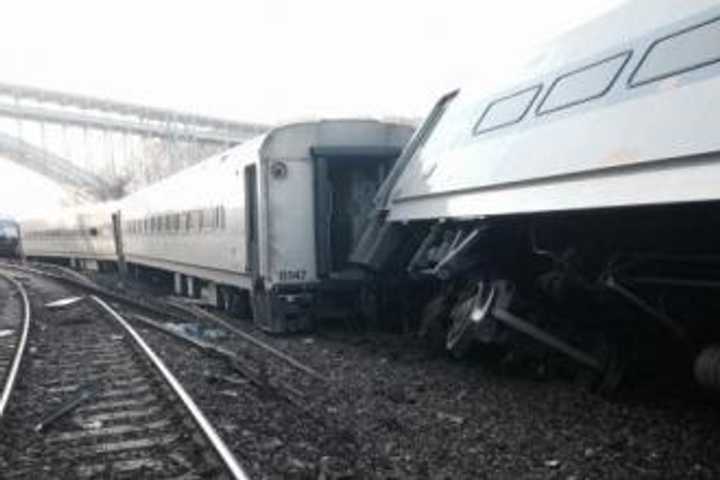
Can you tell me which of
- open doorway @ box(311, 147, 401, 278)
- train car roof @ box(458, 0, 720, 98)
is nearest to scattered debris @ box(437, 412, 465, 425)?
train car roof @ box(458, 0, 720, 98)

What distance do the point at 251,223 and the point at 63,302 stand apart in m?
9.66

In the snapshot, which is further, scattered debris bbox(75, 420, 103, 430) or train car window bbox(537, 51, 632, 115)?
scattered debris bbox(75, 420, 103, 430)

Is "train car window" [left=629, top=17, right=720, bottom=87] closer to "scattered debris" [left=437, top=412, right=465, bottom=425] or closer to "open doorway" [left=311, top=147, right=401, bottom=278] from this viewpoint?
"scattered debris" [left=437, top=412, right=465, bottom=425]

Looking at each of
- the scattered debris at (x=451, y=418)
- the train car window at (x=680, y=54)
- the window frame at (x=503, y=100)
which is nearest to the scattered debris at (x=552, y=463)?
the scattered debris at (x=451, y=418)

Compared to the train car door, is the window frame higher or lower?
higher

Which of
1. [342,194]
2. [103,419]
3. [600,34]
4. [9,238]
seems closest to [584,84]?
[600,34]

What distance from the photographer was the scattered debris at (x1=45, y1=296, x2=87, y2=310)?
22.0 m

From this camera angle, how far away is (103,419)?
8.67m

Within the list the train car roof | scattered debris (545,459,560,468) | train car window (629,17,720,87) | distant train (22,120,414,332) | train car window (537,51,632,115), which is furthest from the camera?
distant train (22,120,414,332)

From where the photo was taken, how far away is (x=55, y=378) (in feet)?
36.9

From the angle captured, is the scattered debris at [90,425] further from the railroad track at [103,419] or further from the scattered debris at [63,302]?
the scattered debris at [63,302]

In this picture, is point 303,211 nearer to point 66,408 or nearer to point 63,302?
point 66,408

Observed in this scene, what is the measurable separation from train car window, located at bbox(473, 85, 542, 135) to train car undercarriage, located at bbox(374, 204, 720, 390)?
0.97 meters

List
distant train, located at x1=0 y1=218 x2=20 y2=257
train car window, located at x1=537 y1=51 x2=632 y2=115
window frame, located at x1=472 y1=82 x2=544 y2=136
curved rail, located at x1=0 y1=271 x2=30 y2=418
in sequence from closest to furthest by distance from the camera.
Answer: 1. train car window, located at x1=537 y1=51 x2=632 y2=115
2. window frame, located at x1=472 y1=82 x2=544 y2=136
3. curved rail, located at x1=0 y1=271 x2=30 y2=418
4. distant train, located at x1=0 y1=218 x2=20 y2=257
